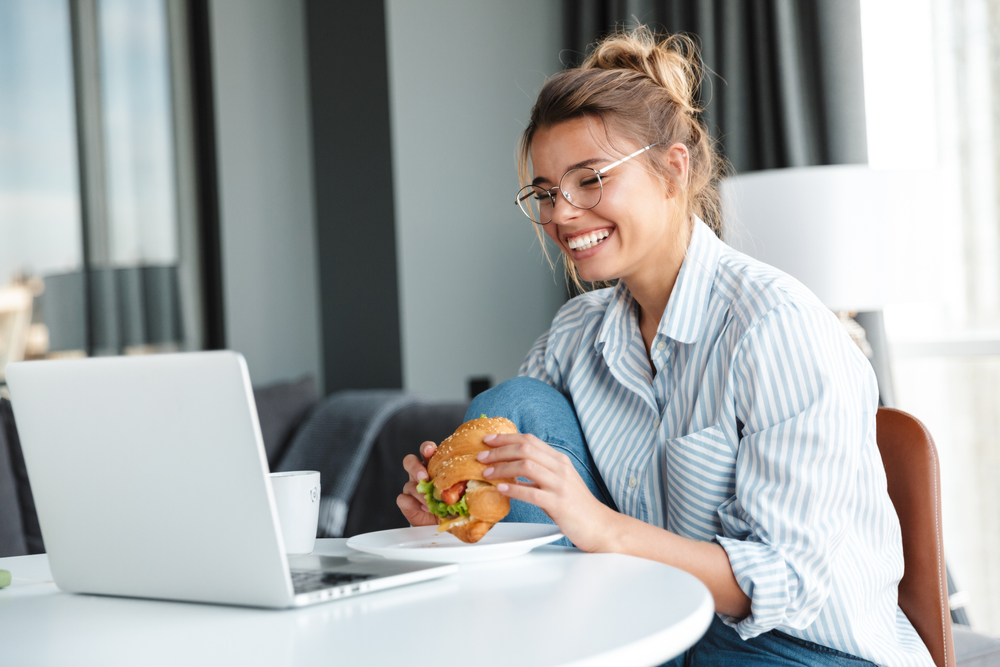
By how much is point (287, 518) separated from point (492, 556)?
0.74 feet

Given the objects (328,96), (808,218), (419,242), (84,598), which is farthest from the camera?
(328,96)

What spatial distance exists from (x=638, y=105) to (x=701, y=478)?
537mm

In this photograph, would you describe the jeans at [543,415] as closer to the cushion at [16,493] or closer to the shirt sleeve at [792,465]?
the shirt sleeve at [792,465]

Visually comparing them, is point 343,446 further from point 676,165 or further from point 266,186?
point 676,165

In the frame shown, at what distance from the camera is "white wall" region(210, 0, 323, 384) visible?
3.07m

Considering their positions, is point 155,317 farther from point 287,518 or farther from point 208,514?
point 208,514

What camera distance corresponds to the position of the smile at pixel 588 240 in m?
1.26

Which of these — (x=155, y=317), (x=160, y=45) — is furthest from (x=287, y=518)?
(x=160, y=45)

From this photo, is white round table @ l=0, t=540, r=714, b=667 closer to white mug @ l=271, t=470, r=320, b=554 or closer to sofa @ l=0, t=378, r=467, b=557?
white mug @ l=271, t=470, r=320, b=554

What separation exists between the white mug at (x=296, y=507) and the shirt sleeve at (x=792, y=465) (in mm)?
436

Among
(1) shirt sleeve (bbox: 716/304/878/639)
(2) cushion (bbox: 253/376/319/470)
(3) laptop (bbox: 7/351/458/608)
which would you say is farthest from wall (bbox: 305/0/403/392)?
(3) laptop (bbox: 7/351/458/608)

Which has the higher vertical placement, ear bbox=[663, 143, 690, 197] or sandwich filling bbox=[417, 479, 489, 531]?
ear bbox=[663, 143, 690, 197]

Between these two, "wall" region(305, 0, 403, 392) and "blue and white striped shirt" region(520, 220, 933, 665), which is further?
"wall" region(305, 0, 403, 392)

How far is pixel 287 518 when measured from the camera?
0.92 m
